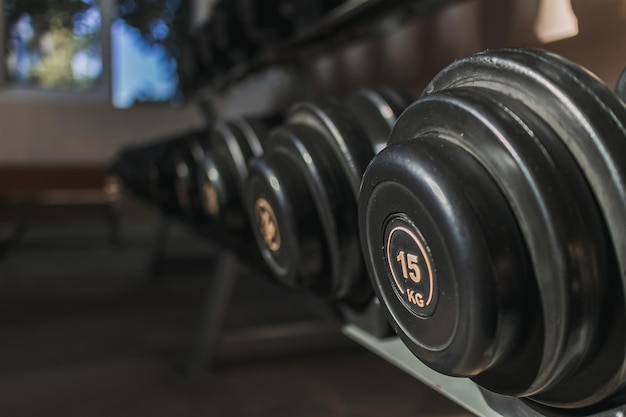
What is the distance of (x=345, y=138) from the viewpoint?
0.59m

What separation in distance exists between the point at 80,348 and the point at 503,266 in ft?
4.83

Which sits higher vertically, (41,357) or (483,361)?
(483,361)

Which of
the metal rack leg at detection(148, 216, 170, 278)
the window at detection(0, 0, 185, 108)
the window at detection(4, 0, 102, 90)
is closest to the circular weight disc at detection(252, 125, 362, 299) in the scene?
the metal rack leg at detection(148, 216, 170, 278)

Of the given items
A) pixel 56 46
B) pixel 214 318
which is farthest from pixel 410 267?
pixel 56 46

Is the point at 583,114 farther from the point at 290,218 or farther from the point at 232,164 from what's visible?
the point at 232,164

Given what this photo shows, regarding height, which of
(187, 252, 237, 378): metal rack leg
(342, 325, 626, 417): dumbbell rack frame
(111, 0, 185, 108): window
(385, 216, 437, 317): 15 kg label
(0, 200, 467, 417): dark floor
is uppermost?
(111, 0, 185, 108): window

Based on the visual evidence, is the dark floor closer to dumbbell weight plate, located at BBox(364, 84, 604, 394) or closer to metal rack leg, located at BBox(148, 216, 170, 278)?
metal rack leg, located at BBox(148, 216, 170, 278)

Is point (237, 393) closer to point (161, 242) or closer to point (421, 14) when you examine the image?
point (421, 14)

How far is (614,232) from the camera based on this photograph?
0.32m

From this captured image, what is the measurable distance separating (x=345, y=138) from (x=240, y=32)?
3.73ft

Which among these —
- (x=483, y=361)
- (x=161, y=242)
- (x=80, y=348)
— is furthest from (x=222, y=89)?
(x=483, y=361)

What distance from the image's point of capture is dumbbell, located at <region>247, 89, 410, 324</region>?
593mm

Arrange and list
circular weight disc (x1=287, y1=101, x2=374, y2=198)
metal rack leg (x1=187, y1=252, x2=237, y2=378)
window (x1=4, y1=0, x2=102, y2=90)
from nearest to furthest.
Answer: circular weight disc (x1=287, y1=101, x2=374, y2=198) → metal rack leg (x1=187, y1=252, x2=237, y2=378) → window (x1=4, y1=0, x2=102, y2=90)

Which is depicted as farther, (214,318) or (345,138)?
(214,318)
